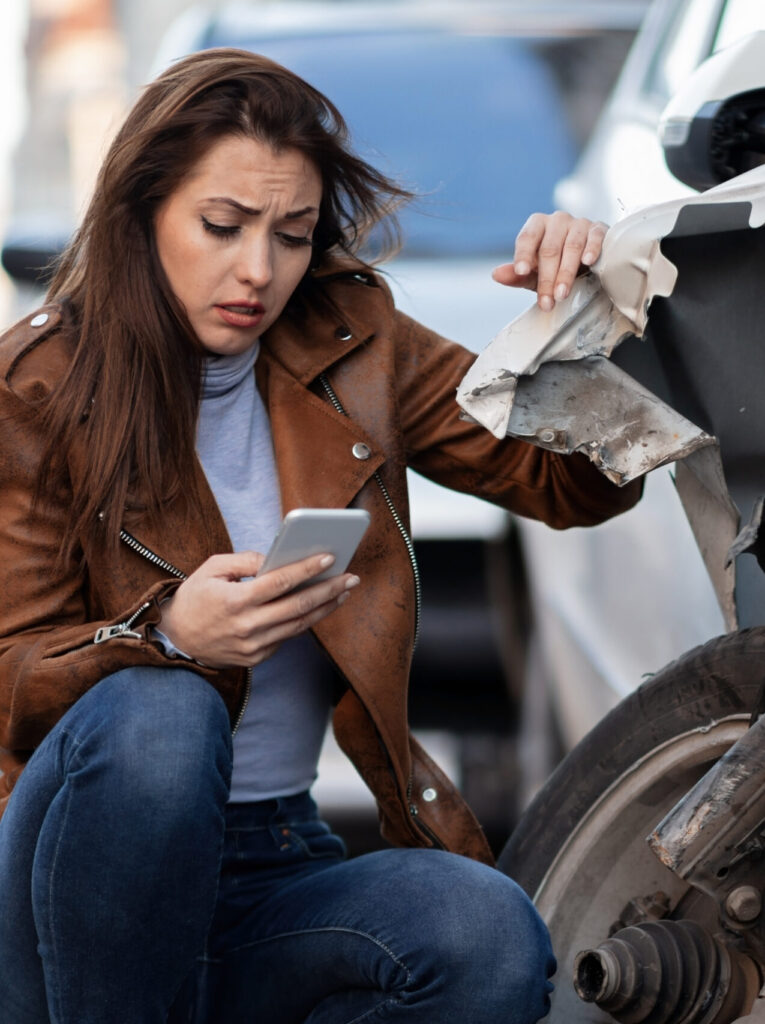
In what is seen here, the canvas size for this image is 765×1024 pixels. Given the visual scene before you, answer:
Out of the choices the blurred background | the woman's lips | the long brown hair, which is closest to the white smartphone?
the long brown hair

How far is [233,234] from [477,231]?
2282 mm

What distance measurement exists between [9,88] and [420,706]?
19660 millimetres

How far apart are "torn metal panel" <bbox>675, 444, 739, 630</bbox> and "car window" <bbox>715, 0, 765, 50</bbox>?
2.42ft

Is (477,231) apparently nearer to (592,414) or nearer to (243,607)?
(592,414)

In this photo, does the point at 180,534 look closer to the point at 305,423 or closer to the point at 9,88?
the point at 305,423

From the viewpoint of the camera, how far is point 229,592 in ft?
6.22

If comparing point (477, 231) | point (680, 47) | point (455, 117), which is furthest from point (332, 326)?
point (455, 117)

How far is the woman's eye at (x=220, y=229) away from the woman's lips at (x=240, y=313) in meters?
0.09

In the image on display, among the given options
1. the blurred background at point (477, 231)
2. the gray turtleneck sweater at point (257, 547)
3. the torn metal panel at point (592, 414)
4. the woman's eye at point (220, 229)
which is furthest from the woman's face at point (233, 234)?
the blurred background at point (477, 231)

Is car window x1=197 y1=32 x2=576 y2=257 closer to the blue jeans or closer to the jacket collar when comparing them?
the jacket collar

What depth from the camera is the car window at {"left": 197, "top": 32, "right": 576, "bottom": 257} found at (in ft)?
14.3

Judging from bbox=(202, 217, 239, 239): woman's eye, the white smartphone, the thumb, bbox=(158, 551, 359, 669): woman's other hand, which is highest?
the thumb

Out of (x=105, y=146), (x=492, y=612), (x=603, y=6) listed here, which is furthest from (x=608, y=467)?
(x=603, y=6)

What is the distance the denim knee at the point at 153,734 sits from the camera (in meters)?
1.87
